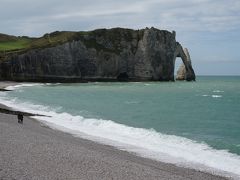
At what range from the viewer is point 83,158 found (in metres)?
13.0

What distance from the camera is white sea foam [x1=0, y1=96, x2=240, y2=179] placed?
14.7 meters

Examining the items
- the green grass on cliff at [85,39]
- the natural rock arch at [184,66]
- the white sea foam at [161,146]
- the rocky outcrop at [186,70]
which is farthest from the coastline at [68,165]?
the rocky outcrop at [186,70]

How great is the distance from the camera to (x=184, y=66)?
125 meters

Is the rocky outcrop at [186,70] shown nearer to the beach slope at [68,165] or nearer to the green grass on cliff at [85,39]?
the green grass on cliff at [85,39]

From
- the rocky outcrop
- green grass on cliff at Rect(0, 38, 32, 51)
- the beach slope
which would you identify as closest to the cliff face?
the rocky outcrop

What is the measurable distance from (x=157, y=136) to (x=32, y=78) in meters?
84.2

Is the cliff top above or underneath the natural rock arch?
above

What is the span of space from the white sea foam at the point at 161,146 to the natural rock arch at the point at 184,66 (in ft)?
313

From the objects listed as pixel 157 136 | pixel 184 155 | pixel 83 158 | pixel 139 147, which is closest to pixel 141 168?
pixel 83 158

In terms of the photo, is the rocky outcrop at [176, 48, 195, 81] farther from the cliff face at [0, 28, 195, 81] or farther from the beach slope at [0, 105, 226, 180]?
the beach slope at [0, 105, 226, 180]

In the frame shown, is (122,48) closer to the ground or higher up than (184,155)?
higher up

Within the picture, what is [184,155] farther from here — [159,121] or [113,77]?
[113,77]

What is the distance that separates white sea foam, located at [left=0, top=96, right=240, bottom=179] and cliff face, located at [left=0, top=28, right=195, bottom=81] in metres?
76.3

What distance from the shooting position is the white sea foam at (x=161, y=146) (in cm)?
1473
